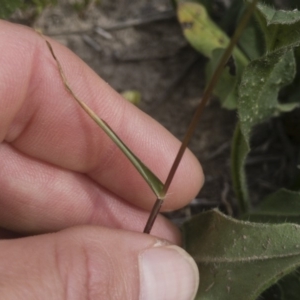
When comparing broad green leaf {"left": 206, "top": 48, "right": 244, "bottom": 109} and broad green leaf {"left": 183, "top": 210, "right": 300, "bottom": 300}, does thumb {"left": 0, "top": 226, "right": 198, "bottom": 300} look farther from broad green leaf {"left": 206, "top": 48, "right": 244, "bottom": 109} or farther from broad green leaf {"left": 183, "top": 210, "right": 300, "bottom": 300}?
broad green leaf {"left": 206, "top": 48, "right": 244, "bottom": 109}

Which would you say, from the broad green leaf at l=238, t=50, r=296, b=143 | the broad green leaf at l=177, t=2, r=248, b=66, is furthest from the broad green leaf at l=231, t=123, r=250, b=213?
the broad green leaf at l=177, t=2, r=248, b=66

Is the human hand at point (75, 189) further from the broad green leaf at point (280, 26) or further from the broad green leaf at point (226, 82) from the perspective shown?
the broad green leaf at point (280, 26)

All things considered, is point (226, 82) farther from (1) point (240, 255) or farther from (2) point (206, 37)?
(1) point (240, 255)

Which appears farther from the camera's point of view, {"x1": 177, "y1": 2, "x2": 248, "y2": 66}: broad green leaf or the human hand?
{"x1": 177, "y1": 2, "x2": 248, "y2": 66}: broad green leaf

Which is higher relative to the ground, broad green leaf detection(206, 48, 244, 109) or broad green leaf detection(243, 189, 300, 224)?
broad green leaf detection(206, 48, 244, 109)

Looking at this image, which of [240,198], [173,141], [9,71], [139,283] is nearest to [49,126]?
[9,71]

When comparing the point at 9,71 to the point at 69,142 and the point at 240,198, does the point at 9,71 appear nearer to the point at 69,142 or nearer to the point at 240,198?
the point at 69,142

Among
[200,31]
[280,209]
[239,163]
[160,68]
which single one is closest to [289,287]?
[280,209]
